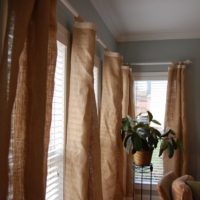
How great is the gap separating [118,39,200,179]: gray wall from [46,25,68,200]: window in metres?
2.27

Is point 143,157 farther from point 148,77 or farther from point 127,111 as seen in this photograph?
point 148,77

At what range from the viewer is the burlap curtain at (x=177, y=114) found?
3.84 m

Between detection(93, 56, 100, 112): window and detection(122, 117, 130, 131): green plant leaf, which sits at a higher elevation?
detection(93, 56, 100, 112): window

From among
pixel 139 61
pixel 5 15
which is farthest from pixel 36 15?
pixel 139 61

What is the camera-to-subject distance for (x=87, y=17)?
106 inches

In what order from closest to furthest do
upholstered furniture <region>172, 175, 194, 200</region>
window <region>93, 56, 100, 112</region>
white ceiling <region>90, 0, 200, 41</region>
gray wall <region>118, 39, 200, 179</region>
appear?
1. upholstered furniture <region>172, 175, 194, 200</region>
2. white ceiling <region>90, 0, 200, 41</region>
3. window <region>93, 56, 100, 112</region>
4. gray wall <region>118, 39, 200, 179</region>

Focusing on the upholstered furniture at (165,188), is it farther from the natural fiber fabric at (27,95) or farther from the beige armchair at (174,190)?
the natural fiber fabric at (27,95)

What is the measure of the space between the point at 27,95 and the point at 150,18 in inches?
100

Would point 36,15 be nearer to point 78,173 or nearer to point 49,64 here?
point 49,64

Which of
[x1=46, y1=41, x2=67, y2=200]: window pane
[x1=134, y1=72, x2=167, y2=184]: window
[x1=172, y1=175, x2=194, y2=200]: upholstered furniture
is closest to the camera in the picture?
[x1=46, y1=41, x2=67, y2=200]: window pane

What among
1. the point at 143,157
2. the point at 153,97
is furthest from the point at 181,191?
the point at 153,97

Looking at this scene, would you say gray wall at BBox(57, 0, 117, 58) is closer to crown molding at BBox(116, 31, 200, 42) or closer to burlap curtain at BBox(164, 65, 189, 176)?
crown molding at BBox(116, 31, 200, 42)

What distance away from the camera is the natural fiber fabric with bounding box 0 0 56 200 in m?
1.20

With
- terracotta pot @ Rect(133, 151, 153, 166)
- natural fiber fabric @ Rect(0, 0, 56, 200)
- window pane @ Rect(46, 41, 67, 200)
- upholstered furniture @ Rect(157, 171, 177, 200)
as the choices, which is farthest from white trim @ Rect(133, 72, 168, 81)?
natural fiber fabric @ Rect(0, 0, 56, 200)
